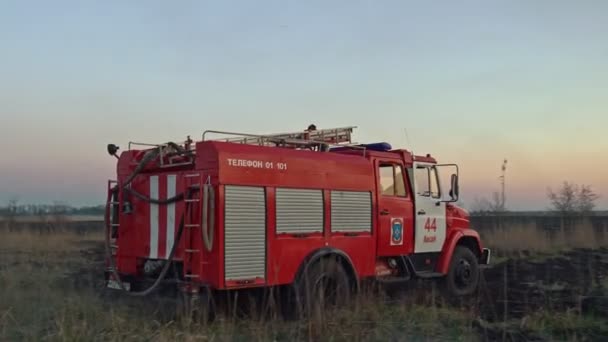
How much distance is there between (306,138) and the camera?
10562mm

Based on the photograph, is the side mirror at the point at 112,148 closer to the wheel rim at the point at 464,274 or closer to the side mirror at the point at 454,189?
the side mirror at the point at 454,189

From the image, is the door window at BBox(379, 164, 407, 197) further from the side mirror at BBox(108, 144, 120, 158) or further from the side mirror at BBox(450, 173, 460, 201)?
the side mirror at BBox(108, 144, 120, 158)

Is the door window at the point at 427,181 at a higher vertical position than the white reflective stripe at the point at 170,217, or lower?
higher

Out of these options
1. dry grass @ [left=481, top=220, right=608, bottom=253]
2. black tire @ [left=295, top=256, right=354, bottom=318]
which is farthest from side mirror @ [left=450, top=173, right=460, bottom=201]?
dry grass @ [left=481, top=220, right=608, bottom=253]

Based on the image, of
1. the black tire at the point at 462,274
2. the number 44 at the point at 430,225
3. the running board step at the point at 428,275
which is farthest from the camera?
the black tire at the point at 462,274

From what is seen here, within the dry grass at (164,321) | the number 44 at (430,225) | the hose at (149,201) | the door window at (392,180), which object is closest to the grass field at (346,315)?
the dry grass at (164,321)

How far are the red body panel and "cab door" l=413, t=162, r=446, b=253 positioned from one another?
1.00 ft

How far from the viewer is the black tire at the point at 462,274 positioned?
11773mm

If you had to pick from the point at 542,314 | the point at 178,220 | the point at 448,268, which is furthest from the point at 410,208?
the point at 178,220

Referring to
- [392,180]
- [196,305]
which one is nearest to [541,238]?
[392,180]

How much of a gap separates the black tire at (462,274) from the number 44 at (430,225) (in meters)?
0.88

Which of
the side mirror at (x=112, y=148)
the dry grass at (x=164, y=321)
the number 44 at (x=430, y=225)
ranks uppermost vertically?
the side mirror at (x=112, y=148)

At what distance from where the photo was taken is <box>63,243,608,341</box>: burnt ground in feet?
25.9

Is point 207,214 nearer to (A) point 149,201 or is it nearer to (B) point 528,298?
(A) point 149,201
